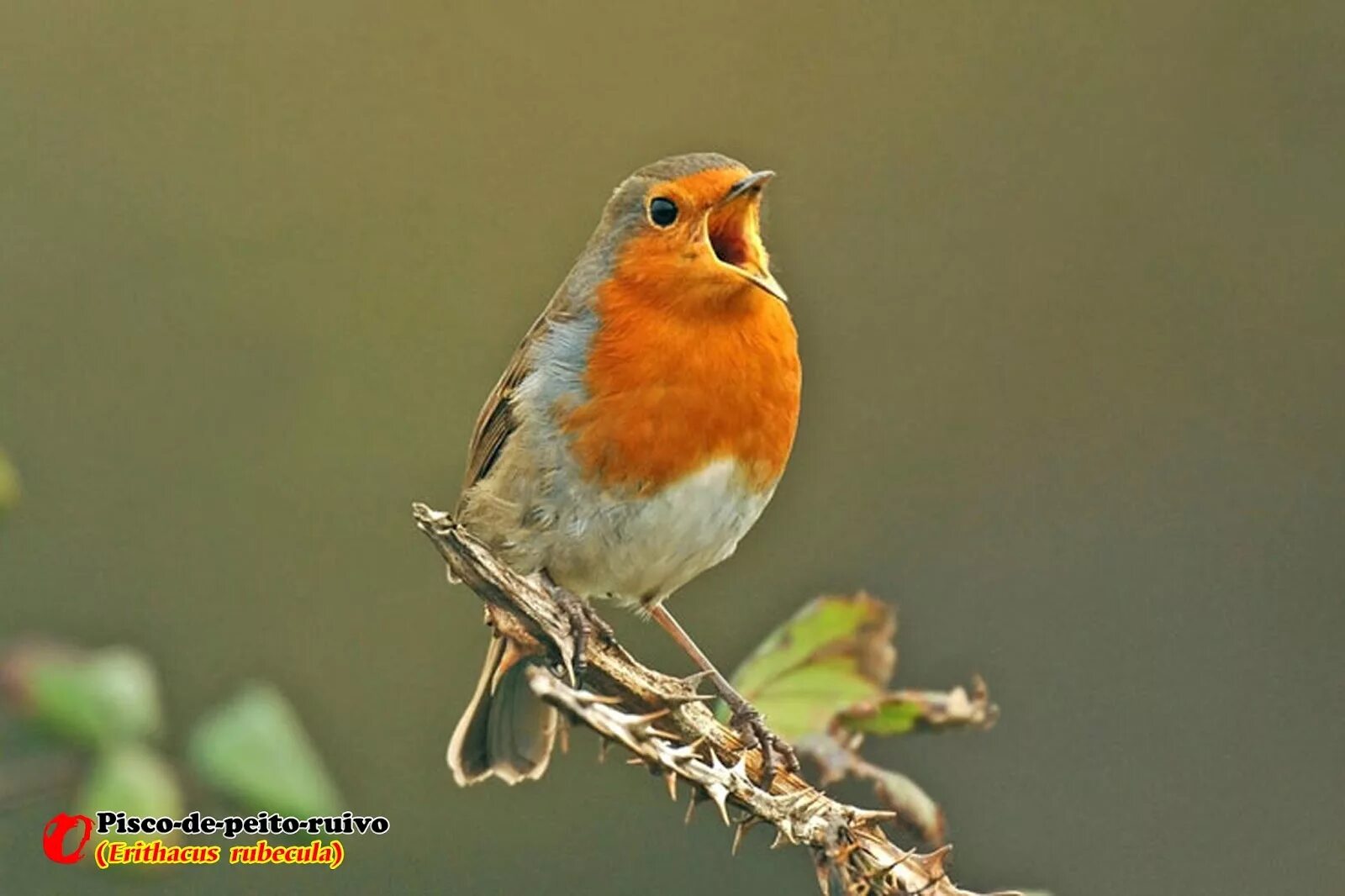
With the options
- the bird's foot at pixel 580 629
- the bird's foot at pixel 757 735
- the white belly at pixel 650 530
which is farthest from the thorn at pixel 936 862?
the white belly at pixel 650 530

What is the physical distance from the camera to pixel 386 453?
21.6 ft

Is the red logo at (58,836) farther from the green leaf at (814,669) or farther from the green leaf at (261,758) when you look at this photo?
the green leaf at (814,669)

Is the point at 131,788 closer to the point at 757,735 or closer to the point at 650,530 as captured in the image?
the point at 757,735

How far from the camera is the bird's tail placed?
11.7ft

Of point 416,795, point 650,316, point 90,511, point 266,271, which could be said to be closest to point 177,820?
point 650,316

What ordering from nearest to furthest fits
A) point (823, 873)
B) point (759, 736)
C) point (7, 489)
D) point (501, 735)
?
point (7, 489) → point (823, 873) → point (759, 736) → point (501, 735)

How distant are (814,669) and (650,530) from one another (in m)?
1.10

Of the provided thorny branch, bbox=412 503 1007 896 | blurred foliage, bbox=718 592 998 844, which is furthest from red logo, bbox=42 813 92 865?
blurred foliage, bbox=718 592 998 844

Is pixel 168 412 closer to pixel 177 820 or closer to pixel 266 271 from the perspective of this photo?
pixel 266 271

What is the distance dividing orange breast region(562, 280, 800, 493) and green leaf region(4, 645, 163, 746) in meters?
1.74

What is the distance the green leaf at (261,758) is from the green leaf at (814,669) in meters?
0.64

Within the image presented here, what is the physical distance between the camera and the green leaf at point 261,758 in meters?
1.73

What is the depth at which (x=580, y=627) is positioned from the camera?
8.63 ft

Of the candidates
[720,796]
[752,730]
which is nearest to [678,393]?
[752,730]
